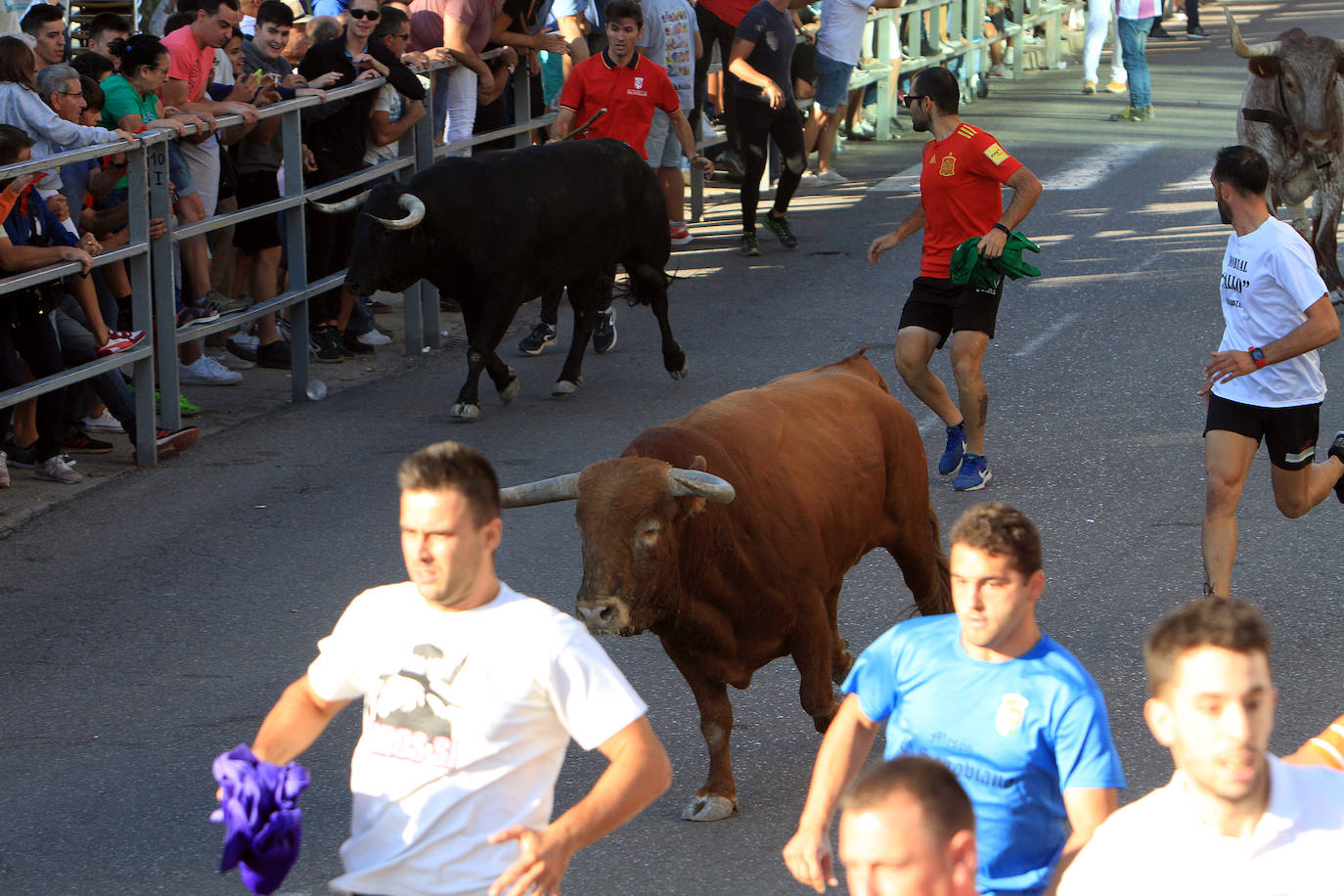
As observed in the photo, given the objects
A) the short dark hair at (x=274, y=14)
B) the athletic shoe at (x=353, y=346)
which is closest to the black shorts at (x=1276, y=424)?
the athletic shoe at (x=353, y=346)

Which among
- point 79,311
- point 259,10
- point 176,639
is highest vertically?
point 259,10

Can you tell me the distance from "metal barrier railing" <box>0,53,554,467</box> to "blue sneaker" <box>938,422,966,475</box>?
13.4 feet

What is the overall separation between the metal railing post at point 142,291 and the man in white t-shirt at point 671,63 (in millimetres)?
5290

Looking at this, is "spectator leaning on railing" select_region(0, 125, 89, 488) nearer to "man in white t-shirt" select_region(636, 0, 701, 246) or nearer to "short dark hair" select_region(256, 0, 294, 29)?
"short dark hair" select_region(256, 0, 294, 29)

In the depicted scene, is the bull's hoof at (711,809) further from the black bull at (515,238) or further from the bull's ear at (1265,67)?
the bull's ear at (1265,67)

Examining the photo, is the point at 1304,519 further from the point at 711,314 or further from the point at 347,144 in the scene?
the point at 347,144

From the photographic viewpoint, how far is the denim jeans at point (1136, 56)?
2039 centimetres

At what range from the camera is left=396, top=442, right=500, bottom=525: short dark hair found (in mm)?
3119

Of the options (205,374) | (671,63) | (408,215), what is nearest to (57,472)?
(205,374)

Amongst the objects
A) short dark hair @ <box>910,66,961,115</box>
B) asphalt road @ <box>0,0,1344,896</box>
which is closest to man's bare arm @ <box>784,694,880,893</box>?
asphalt road @ <box>0,0,1344,896</box>

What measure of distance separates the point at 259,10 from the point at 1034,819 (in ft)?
30.6

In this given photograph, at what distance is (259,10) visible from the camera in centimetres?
1114

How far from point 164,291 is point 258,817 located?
21.7 ft

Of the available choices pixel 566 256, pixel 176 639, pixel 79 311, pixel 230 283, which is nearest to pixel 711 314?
pixel 566 256
